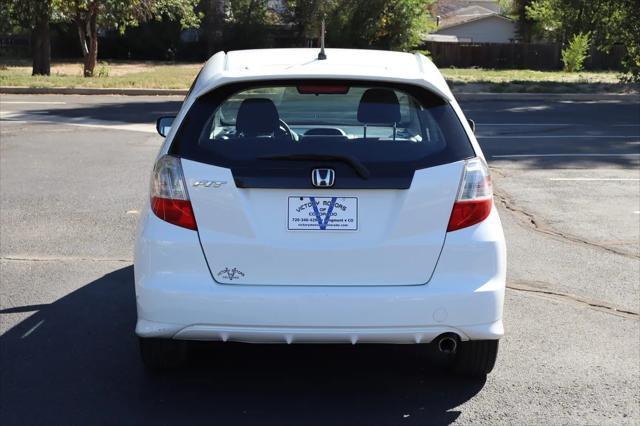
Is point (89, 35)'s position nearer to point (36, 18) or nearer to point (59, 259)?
point (36, 18)

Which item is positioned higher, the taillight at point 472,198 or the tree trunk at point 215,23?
the tree trunk at point 215,23

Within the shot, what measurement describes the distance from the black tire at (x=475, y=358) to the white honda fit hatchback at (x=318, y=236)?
1.00 ft

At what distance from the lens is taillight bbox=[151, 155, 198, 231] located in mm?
4336

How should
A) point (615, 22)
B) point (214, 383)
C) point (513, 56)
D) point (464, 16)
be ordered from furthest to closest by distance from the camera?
point (464, 16) < point (513, 56) < point (615, 22) < point (214, 383)

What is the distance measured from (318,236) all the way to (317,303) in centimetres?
31

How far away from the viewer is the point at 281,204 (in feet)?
14.1

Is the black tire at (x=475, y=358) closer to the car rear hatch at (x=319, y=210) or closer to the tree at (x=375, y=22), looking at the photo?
the car rear hatch at (x=319, y=210)

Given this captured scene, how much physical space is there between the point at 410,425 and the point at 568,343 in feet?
5.38

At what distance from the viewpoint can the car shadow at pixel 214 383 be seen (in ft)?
14.8

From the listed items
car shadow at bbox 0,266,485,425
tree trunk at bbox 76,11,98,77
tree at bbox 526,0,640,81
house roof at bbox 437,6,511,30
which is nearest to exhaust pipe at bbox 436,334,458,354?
car shadow at bbox 0,266,485,425

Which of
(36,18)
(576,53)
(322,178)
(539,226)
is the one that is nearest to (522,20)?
(576,53)

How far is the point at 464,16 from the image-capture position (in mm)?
81875

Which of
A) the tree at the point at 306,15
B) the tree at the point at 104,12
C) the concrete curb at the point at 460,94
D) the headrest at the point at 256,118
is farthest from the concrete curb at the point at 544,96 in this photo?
the tree at the point at 306,15

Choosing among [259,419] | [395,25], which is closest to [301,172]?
[259,419]
